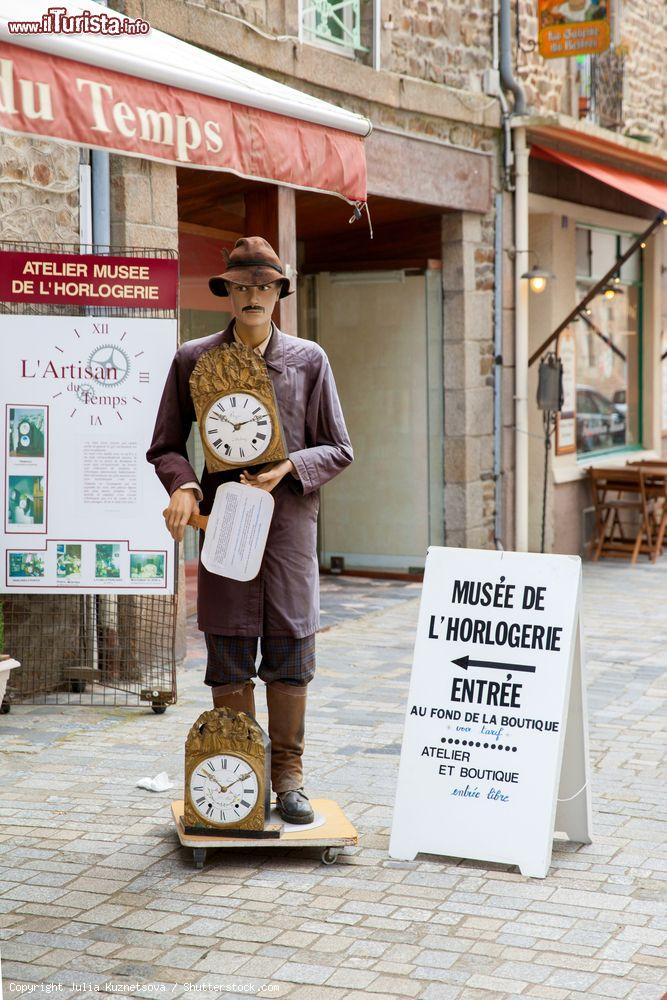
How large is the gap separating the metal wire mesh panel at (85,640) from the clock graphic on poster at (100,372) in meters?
0.17

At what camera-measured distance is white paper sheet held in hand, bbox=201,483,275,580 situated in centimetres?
429

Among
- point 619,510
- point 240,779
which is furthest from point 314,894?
point 619,510

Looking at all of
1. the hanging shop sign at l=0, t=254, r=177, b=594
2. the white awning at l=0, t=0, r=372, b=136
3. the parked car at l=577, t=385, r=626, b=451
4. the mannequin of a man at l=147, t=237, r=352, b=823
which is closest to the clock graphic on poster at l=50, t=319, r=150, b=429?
the hanging shop sign at l=0, t=254, r=177, b=594

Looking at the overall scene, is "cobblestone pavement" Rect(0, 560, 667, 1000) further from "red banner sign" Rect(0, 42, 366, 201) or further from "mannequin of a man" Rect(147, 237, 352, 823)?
"red banner sign" Rect(0, 42, 366, 201)

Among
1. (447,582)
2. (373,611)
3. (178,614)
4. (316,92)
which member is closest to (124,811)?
(447,582)

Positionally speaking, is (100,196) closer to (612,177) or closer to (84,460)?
(84,460)

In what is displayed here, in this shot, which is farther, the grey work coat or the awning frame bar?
the awning frame bar

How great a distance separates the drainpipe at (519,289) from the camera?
11.1 m

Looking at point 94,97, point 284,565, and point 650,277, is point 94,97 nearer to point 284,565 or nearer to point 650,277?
point 284,565

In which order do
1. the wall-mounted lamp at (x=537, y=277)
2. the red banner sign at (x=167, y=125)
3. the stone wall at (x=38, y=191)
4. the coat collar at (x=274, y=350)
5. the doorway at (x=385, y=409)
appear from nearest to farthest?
the coat collar at (x=274, y=350) → the red banner sign at (x=167, y=125) → the stone wall at (x=38, y=191) → the wall-mounted lamp at (x=537, y=277) → the doorway at (x=385, y=409)

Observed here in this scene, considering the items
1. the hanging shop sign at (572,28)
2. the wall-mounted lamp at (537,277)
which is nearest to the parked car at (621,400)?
the wall-mounted lamp at (537,277)

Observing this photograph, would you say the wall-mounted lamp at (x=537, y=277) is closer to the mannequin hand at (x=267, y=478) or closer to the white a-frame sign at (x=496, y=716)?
the white a-frame sign at (x=496, y=716)

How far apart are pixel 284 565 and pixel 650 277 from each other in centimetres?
1107

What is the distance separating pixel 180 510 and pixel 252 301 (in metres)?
0.72
